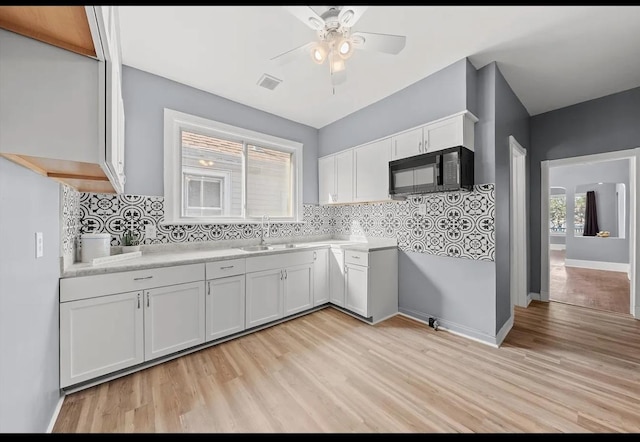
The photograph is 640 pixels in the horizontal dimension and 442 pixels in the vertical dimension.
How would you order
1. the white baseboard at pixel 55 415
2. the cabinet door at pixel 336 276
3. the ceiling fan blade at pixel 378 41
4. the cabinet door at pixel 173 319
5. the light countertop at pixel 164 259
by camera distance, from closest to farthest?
the white baseboard at pixel 55 415
the ceiling fan blade at pixel 378 41
the light countertop at pixel 164 259
the cabinet door at pixel 173 319
the cabinet door at pixel 336 276

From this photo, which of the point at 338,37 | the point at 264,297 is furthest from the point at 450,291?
the point at 338,37

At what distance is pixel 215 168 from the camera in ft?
9.92

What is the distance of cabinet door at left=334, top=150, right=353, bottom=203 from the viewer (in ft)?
11.3

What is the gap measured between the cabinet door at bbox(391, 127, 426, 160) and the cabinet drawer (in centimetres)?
210

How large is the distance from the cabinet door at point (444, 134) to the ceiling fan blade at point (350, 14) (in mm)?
1376

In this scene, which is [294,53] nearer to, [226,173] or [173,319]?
[226,173]

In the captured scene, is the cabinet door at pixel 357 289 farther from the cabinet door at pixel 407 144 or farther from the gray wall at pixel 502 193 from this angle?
the cabinet door at pixel 407 144

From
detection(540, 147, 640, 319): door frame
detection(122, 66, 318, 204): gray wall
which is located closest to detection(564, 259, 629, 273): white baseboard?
detection(540, 147, 640, 319): door frame

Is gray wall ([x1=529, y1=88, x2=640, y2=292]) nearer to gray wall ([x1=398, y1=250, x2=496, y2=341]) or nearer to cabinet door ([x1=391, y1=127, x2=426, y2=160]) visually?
gray wall ([x1=398, y1=250, x2=496, y2=341])

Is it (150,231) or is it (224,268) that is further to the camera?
(150,231)

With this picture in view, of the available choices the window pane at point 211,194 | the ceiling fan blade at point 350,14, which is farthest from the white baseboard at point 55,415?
the ceiling fan blade at point 350,14

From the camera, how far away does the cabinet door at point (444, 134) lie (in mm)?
2328

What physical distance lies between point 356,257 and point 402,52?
211 cm

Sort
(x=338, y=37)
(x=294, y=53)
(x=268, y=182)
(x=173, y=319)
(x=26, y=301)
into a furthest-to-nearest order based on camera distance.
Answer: (x=268, y=182) → (x=173, y=319) → (x=294, y=53) → (x=338, y=37) → (x=26, y=301)
